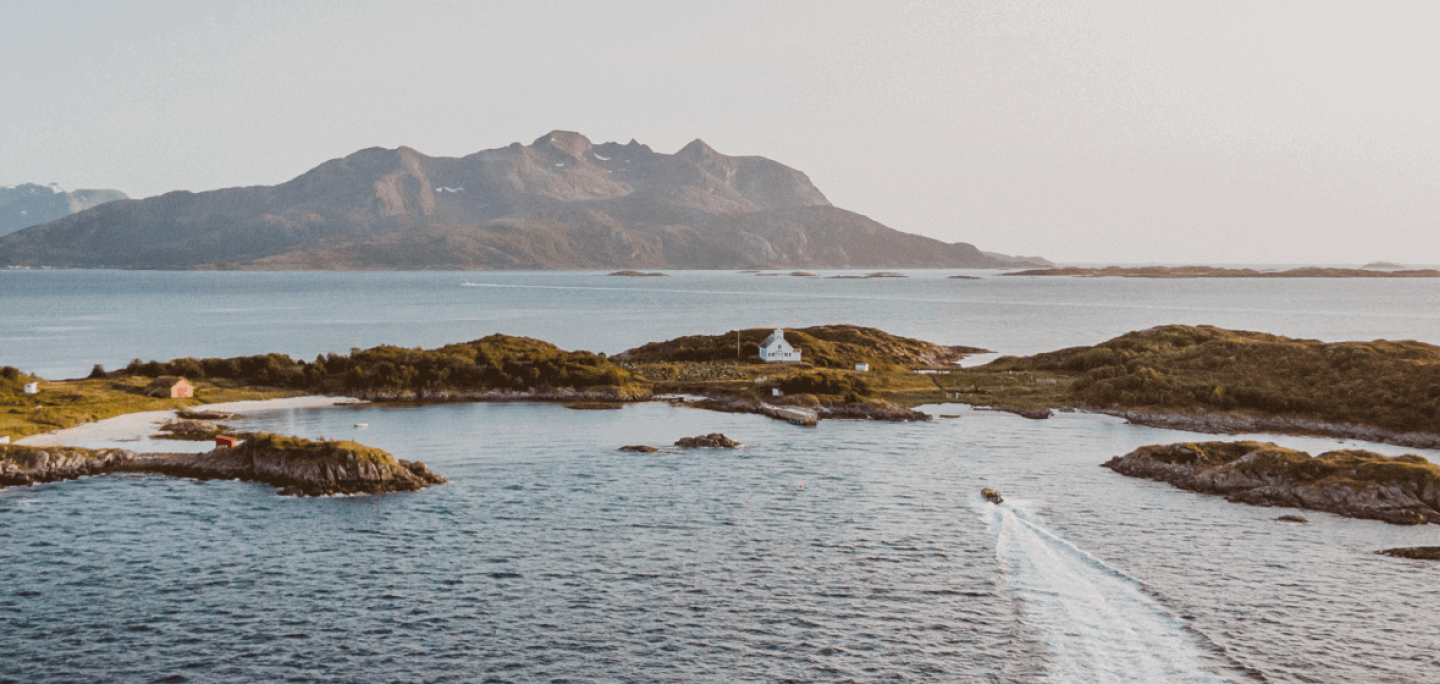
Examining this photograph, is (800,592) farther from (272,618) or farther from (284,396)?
(284,396)

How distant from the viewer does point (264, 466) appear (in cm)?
7225

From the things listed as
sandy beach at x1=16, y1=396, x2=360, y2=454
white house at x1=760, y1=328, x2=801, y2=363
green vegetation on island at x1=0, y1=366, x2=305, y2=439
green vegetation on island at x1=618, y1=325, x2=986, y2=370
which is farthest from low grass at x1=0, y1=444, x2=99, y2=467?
white house at x1=760, y1=328, x2=801, y2=363

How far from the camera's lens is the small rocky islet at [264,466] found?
6931 centimetres

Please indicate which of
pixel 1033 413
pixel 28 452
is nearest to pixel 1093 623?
pixel 1033 413

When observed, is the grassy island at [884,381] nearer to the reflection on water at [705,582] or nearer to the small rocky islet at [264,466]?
the small rocky islet at [264,466]

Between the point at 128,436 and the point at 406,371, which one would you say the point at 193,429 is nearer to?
the point at 128,436

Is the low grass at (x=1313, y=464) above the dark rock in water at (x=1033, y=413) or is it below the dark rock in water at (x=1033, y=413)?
above

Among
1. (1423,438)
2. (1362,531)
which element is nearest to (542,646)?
(1362,531)

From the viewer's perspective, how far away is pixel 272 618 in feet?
144

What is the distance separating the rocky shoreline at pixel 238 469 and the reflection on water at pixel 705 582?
2.06m

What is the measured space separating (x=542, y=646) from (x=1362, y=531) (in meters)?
51.0

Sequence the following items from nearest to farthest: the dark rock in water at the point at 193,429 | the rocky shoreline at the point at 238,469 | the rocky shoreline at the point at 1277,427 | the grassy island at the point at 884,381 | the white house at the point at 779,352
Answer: the rocky shoreline at the point at 238,469
the dark rock in water at the point at 193,429
the rocky shoreline at the point at 1277,427
the grassy island at the point at 884,381
the white house at the point at 779,352

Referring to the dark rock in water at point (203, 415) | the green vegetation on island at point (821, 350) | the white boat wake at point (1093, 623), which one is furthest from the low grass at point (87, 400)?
the white boat wake at point (1093, 623)

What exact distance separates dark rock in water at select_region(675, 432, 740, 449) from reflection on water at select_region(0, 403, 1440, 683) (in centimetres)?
977
